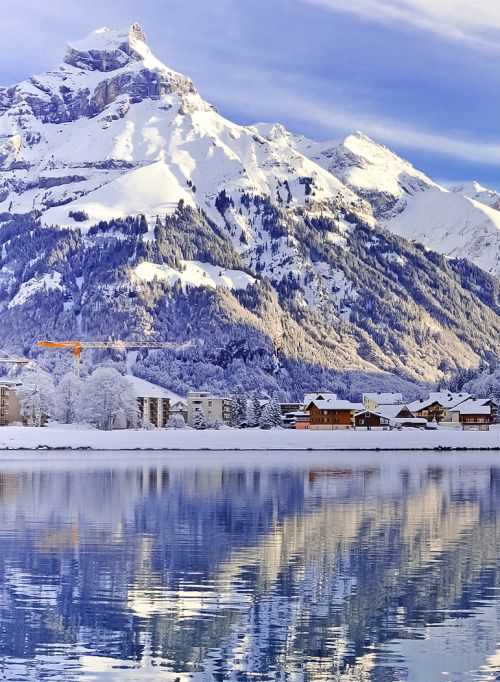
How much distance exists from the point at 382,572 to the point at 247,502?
999 inches

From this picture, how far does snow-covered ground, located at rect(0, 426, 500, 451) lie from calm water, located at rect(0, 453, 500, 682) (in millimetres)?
88998

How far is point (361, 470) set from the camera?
315 ft

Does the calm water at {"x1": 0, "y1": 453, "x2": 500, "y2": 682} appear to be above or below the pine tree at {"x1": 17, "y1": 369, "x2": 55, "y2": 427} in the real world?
below

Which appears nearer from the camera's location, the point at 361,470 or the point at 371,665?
the point at 371,665

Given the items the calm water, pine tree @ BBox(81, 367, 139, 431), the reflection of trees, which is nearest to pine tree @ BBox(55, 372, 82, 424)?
pine tree @ BBox(81, 367, 139, 431)

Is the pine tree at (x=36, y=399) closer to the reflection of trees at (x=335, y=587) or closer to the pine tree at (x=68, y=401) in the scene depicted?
the pine tree at (x=68, y=401)

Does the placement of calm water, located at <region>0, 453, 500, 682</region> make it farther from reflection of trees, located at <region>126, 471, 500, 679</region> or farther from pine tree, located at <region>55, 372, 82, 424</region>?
pine tree, located at <region>55, 372, 82, 424</region>

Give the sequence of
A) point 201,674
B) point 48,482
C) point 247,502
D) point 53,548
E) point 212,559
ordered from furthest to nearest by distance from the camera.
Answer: point 48,482 → point 247,502 → point 53,548 → point 212,559 → point 201,674

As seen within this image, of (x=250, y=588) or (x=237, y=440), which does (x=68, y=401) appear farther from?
(x=250, y=588)

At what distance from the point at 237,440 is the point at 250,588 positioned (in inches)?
5241

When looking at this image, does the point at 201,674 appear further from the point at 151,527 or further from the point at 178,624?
the point at 151,527

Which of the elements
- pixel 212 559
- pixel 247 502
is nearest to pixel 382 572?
pixel 212 559

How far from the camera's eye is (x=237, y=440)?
165625mm

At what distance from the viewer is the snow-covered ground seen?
495ft
